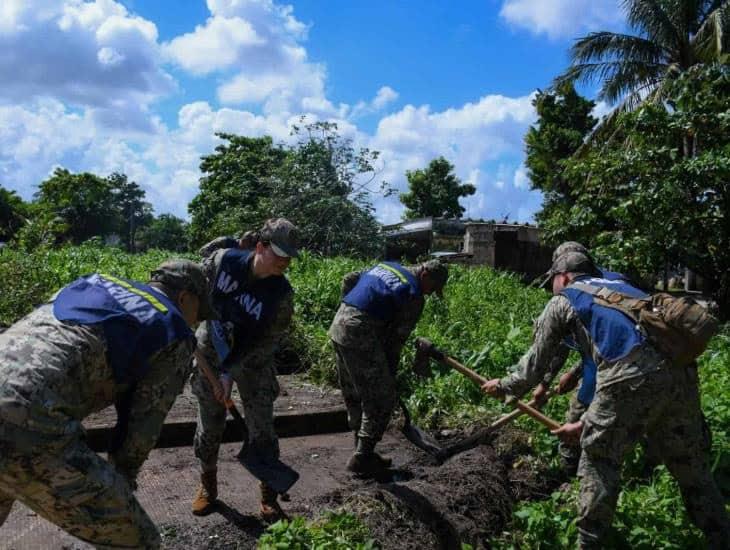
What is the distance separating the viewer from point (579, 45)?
21.4 metres

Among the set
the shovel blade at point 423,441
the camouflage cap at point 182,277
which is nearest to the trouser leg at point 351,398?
the shovel blade at point 423,441

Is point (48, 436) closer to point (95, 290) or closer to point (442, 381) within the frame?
point (95, 290)

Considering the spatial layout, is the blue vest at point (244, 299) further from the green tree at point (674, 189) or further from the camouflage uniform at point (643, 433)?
the green tree at point (674, 189)

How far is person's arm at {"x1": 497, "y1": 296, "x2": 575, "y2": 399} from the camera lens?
390 cm

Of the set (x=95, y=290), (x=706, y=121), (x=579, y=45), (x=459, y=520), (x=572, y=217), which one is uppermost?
(x=579, y=45)

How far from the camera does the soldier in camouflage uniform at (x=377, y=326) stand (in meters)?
5.08

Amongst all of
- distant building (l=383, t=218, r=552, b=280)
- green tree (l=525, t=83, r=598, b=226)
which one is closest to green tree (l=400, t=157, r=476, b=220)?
green tree (l=525, t=83, r=598, b=226)

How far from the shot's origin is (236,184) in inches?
714

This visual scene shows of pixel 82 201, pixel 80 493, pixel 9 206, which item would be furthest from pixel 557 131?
pixel 82 201

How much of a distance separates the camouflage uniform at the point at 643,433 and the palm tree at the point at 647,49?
18.5 metres

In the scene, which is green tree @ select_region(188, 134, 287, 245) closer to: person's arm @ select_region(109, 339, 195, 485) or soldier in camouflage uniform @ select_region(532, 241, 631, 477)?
soldier in camouflage uniform @ select_region(532, 241, 631, 477)

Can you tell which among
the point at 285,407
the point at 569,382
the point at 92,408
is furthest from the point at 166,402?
the point at 285,407

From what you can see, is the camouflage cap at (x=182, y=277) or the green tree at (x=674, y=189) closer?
the camouflage cap at (x=182, y=277)

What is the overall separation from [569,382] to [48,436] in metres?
3.70
